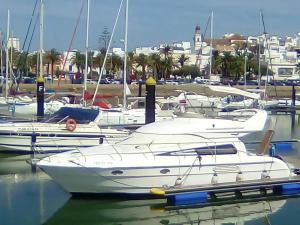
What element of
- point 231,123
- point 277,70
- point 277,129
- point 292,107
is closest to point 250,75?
point 277,70

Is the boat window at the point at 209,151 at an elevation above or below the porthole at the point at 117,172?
above

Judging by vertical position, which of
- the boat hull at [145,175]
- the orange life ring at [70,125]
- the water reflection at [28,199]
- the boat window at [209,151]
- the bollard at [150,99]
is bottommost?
the water reflection at [28,199]

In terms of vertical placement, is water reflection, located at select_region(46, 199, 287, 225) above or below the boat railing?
below

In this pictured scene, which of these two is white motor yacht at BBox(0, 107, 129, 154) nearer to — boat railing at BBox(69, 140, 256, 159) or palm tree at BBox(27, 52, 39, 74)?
boat railing at BBox(69, 140, 256, 159)

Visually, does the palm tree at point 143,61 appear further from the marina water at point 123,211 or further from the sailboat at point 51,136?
the marina water at point 123,211

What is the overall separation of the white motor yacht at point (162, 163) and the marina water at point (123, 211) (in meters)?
0.52

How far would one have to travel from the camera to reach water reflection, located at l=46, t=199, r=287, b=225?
16.4 metres

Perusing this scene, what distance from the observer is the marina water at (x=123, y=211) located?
53.7 feet

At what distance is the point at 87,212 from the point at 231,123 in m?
6.08

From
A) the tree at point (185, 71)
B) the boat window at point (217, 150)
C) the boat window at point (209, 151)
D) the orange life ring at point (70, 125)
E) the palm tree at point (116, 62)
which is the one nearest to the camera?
the boat window at point (209, 151)

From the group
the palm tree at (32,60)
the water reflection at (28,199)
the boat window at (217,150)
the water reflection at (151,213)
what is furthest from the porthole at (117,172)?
the palm tree at (32,60)

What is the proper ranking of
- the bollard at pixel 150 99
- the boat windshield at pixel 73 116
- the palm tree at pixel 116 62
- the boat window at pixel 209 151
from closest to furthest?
the boat window at pixel 209 151 < the boat windshield at pixel 73 116 < the bollard at pixel 150 99 < the palm tree at pixel 116 62

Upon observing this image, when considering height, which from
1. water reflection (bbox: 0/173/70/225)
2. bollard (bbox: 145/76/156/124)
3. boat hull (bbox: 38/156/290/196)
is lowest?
water reflection (bbox: 0/173/70/225)

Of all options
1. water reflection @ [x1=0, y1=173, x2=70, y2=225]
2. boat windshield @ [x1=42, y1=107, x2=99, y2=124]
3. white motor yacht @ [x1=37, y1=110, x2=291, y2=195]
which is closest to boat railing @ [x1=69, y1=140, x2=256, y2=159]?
white motor yacht @ [x1=37, y1=110, x2=291, y2=195]
